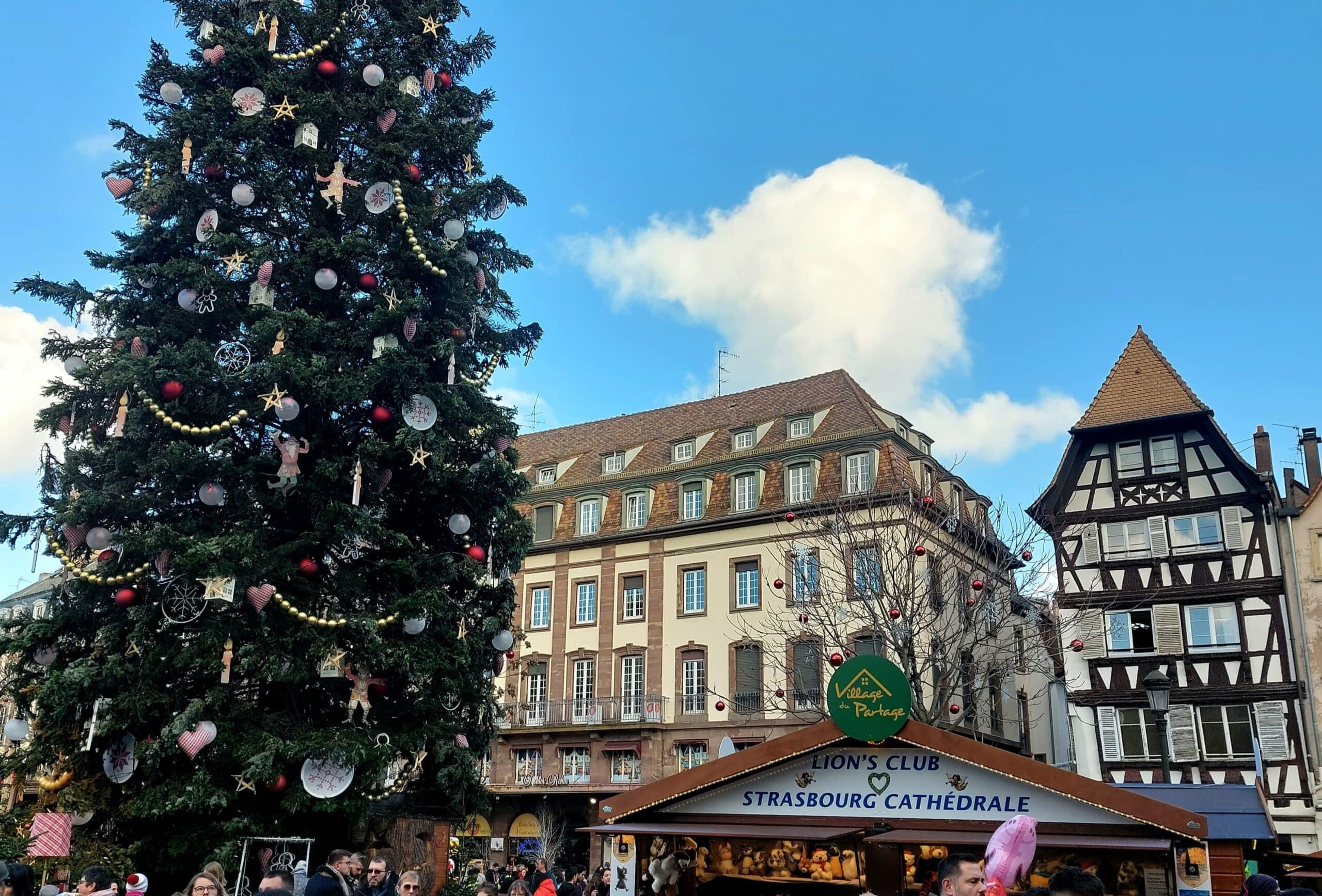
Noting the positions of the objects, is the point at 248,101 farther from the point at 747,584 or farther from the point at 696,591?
the point at 696,591

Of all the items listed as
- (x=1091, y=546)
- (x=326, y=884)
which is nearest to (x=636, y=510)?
(x=1091, y=546)

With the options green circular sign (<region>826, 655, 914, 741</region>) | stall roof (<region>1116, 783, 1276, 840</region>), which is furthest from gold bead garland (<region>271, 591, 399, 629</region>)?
stall roof (<region>1116, 783, 1276, 840</region>)

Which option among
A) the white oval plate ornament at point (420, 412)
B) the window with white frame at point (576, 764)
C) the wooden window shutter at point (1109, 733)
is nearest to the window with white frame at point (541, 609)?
the window with white frame at point (576, 764)

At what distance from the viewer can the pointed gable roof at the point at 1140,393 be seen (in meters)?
32.3

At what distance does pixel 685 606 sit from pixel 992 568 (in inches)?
462

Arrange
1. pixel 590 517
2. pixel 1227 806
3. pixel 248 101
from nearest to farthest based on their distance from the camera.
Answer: pixel 248 101, pixel 1227 806, pixel 590 517

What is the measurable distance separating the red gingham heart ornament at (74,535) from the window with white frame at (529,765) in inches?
1009

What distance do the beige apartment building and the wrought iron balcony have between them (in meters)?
0.06

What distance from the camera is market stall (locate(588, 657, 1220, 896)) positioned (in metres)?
9.84

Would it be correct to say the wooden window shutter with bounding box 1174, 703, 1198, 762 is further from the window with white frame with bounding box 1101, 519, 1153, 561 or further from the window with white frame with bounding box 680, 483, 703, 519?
the window with white frame with bounding box 680, 483, 703, 519

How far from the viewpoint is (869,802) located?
10844 mm

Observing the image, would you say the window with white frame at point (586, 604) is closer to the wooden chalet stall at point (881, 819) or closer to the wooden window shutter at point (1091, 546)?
the wooden window shutter at point (1091, 546)

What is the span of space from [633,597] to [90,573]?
25910 mm

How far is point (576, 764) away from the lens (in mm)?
38281
